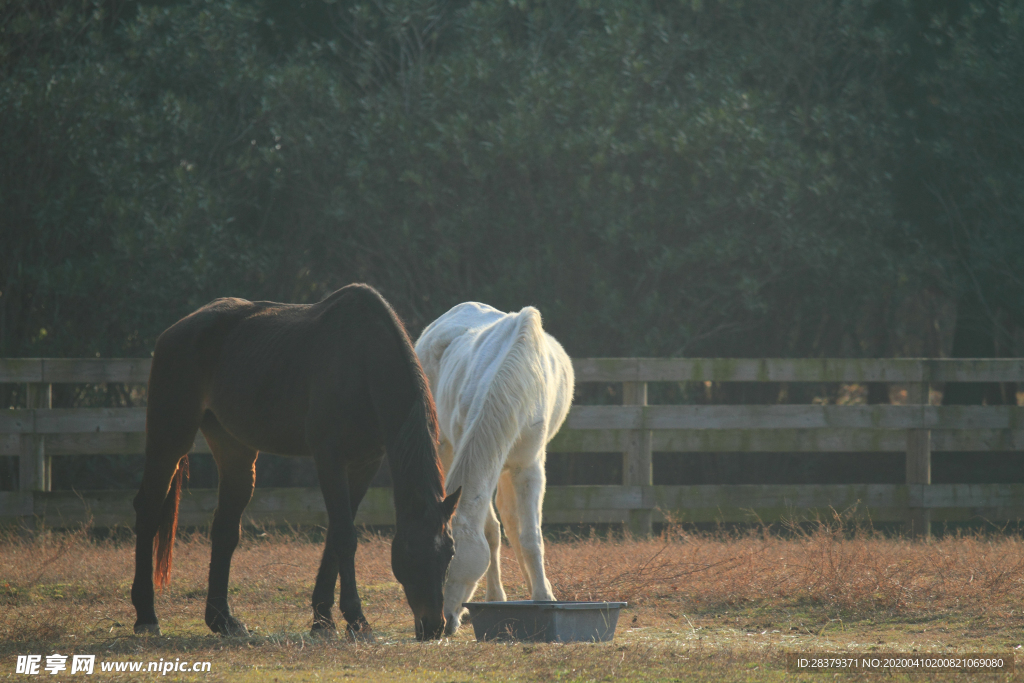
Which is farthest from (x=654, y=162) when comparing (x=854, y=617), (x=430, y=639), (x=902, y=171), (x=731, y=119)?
(x=430, y=639)

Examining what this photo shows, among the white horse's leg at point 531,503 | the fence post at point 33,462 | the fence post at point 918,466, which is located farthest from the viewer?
the fence post at point 918,466

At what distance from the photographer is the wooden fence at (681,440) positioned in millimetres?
6898

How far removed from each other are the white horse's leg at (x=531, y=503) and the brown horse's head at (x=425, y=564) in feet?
2.63

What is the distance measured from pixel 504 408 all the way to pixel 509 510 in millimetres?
626

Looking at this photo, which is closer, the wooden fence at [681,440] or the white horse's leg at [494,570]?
the white horse's leg at [494,570]

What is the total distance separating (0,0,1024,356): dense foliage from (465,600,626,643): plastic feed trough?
5.57 m

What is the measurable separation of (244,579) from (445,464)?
4.69 ft

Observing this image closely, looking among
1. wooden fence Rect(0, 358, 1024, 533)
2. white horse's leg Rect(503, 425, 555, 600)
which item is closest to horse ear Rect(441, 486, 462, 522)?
white horse's leg Rect(503, 425, 555, 600)

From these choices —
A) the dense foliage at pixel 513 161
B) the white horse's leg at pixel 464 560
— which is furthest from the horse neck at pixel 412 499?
the dense foliage at pixel 513 161

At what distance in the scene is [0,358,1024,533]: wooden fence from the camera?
22.6 feet

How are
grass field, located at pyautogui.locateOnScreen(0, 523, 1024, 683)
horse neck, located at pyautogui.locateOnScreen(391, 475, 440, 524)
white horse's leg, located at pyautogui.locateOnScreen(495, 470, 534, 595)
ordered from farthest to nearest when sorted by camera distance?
white horse's leg, located at pyautogui.locateOnScreen(495, 470, 534, 595), horse neck, located at pyautogui.locateOnScreen(391, 475, 440, 524), grass field, located at pyautogui.locateOnScreen(0, 523, 1024, 683)

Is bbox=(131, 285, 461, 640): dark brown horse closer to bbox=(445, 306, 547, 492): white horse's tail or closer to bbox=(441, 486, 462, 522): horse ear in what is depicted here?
bbox=(441, 486, 462, 522): horse ear

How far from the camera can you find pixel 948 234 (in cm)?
1034

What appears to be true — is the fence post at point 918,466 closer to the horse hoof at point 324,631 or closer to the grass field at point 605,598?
the grass field at point 605,598
